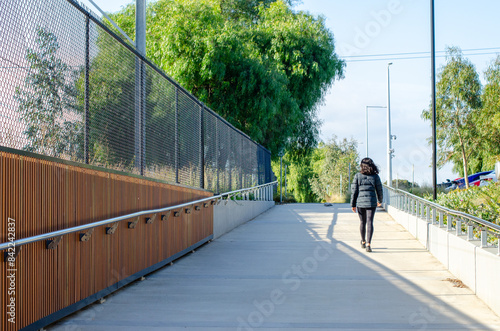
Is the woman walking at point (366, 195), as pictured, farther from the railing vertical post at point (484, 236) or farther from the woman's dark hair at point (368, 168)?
the railing vertical post at point (484, 236)

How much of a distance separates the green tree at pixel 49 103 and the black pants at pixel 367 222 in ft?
21.5

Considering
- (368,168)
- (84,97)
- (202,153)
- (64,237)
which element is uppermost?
(84,97)

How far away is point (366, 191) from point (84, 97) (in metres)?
6.65

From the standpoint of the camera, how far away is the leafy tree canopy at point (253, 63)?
27.2 m

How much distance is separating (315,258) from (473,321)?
4569 mm

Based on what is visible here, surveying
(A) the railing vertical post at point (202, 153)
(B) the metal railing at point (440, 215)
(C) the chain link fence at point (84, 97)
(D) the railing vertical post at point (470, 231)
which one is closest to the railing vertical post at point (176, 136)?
(C) the chain link fence at point (84, 97)

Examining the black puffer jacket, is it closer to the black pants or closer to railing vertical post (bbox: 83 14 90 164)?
the black pants

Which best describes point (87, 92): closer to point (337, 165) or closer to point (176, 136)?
point (176, 136)

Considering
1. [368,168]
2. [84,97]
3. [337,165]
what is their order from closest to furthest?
[84,97], [368,168], [337,165]

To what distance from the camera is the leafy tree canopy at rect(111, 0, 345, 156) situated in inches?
1073

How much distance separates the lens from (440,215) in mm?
9922

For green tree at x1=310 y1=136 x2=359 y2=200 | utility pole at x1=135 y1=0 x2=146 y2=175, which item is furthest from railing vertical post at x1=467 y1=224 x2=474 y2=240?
green tree at x1=310 y1=136 x2=359 y2=200

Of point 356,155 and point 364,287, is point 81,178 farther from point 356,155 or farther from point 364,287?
point 356,155

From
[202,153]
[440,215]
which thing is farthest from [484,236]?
[202,153]
